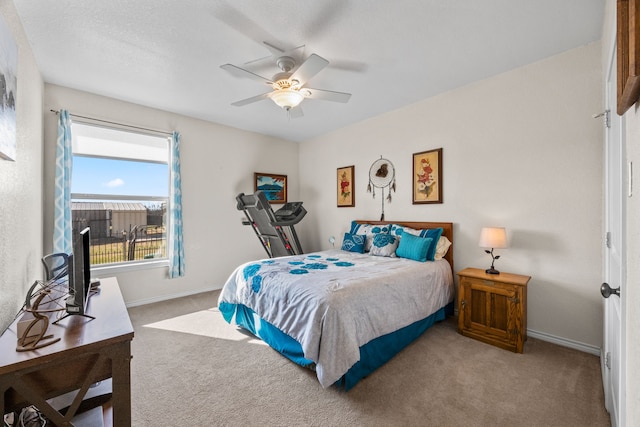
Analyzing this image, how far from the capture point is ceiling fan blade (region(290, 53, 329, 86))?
6.87 feet

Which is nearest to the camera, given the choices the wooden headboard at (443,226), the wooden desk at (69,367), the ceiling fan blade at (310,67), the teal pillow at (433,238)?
the wooden desk at (69,367)

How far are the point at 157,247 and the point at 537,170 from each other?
4821 mm

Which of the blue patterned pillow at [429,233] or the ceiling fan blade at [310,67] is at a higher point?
the ceiling fan blade at [310,67]

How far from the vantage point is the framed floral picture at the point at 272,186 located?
5.05 metres

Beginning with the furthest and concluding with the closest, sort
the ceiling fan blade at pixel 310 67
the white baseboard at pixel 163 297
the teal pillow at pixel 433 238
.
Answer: the white baseboard at pixel 163 297
the teal pillow at pixel 433 238
the ceiling fan blade at pixel 310 67

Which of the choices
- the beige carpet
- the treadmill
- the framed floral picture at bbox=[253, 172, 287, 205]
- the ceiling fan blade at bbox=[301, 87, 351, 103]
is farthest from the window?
the ceiling fan blade at bbox=[301, 87, 351, 103]

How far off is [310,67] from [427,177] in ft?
7.07

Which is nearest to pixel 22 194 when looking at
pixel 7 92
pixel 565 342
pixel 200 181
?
pixel 7 92

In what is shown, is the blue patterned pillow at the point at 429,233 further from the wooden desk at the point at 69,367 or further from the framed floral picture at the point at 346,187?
the wooden desk at the point at 69,367

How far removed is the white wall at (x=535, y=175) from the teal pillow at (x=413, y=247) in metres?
0.43

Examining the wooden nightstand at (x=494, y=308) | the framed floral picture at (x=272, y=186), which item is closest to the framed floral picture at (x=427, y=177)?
the wooden nightstand at (x=494, y=308)

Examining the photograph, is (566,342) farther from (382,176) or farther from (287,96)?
(287,96)

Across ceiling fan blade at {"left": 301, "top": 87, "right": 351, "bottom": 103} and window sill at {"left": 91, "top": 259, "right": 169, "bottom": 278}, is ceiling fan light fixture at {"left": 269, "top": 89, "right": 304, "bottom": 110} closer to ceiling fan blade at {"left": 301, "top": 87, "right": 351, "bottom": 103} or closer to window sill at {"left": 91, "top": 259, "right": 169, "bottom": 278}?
ceiling fan blade at {"left": 301, "top": 87, "right": 351, "bottom": 103}

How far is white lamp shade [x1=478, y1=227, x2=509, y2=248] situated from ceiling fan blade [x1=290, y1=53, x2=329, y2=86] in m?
2.20
